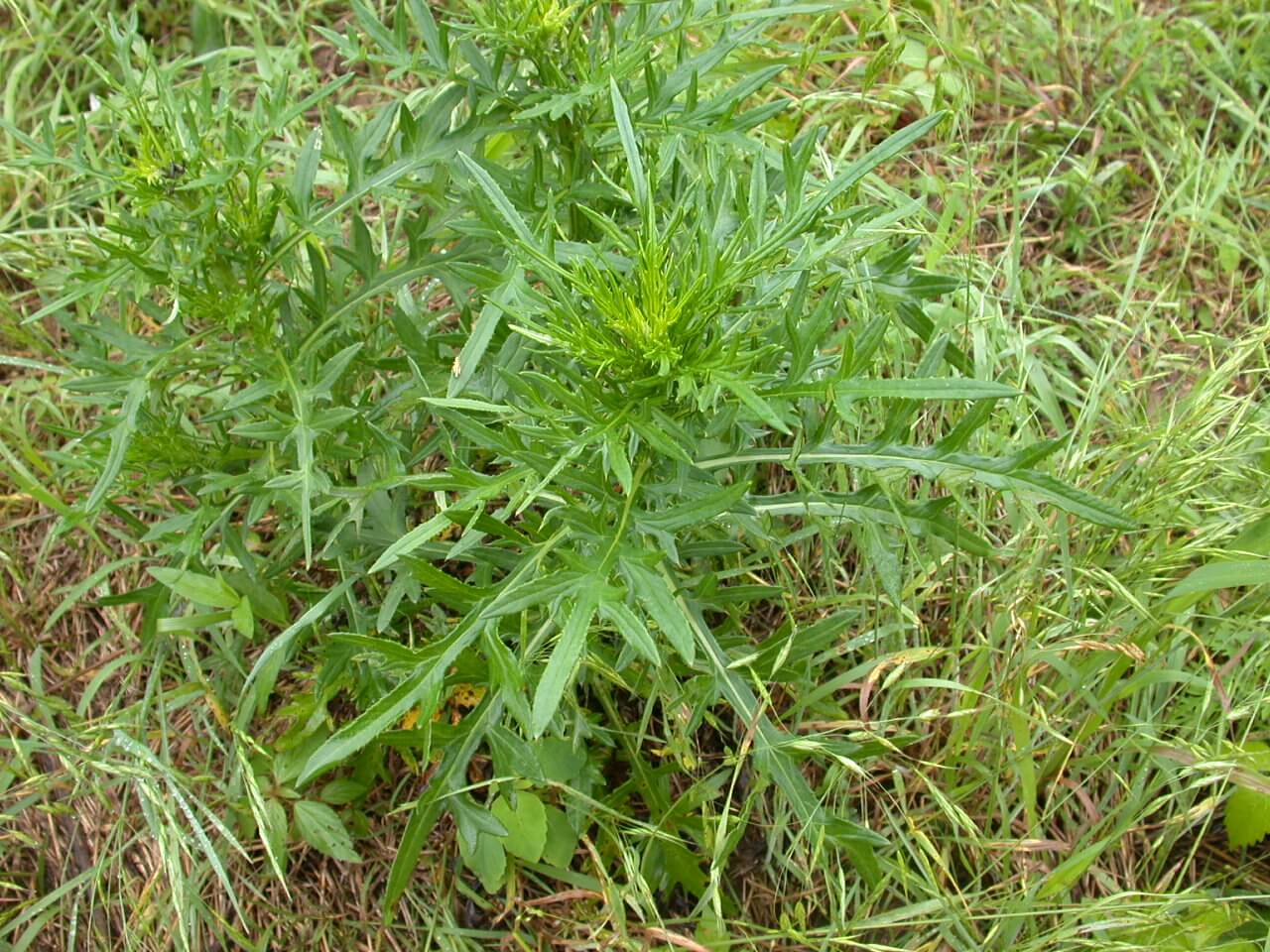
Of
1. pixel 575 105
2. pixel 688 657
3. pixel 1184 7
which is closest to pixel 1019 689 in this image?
pixel 688 657

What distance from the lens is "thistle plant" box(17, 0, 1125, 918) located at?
1.91m

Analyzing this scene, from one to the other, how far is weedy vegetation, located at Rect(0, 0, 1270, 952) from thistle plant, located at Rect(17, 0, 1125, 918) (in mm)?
12

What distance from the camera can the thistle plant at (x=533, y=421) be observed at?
1.91 metres

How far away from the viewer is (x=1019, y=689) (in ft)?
7.87

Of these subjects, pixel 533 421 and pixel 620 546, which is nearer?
pixel 620 546

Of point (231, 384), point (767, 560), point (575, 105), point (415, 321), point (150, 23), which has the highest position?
point (575, 105)

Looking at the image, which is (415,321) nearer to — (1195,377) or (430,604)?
(430,604)

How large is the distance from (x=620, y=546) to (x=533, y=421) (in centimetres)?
32

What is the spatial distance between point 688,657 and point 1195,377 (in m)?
1.84

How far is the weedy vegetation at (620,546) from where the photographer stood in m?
1.99

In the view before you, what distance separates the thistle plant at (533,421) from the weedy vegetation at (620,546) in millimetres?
12

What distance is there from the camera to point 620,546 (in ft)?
6.33

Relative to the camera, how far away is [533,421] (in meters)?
2.11

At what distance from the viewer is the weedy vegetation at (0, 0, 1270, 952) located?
1.99 m
